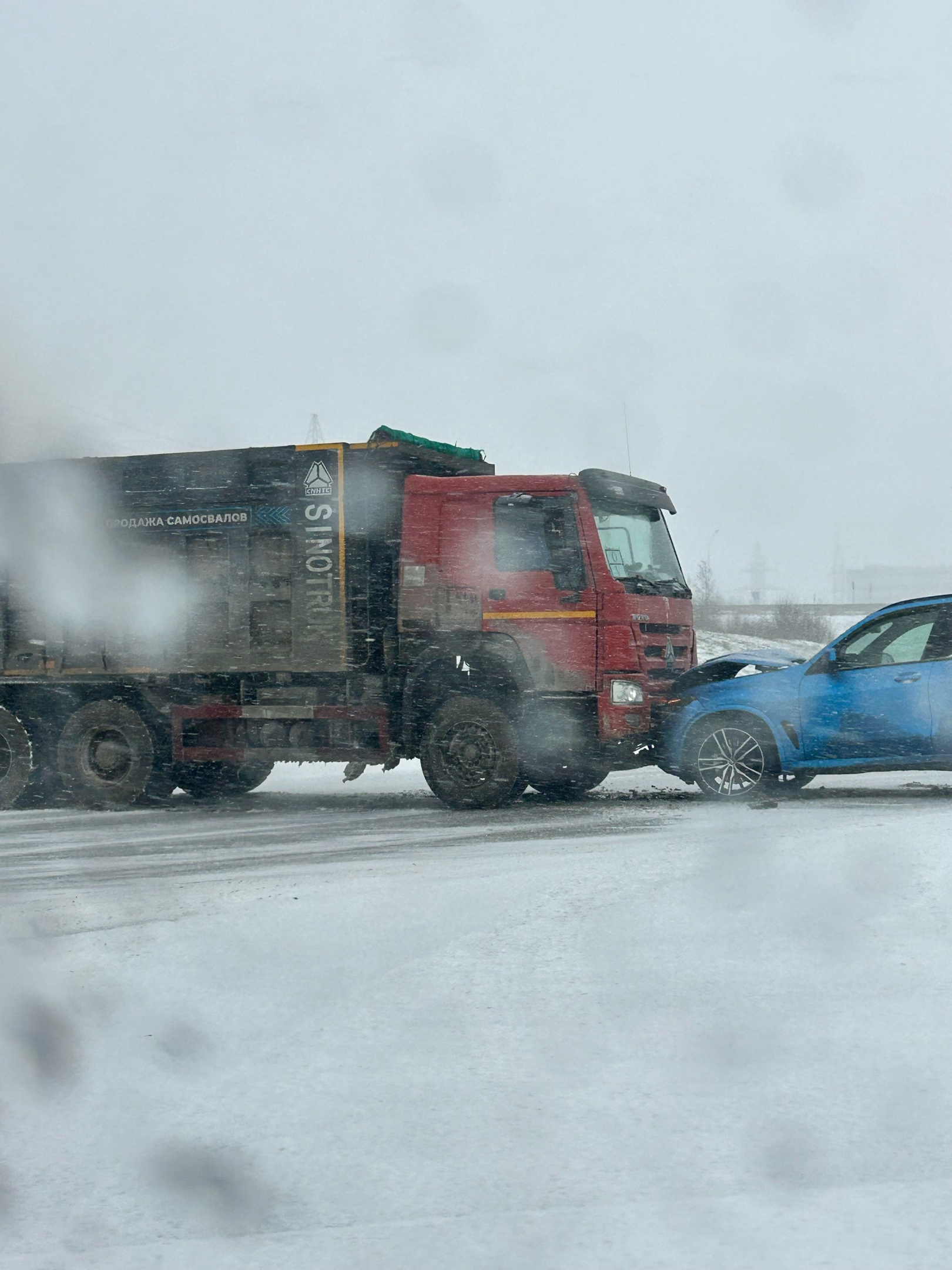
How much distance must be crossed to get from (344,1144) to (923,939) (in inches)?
106

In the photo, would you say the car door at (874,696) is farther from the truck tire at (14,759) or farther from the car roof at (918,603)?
the truck tire at (14,759)

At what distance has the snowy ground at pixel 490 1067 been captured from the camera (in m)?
2.87

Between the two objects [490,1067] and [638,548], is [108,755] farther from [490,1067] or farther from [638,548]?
[490,1067]

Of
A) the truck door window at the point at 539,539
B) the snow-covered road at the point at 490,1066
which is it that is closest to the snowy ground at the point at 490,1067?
the snow-covered road at the point at 490,1066

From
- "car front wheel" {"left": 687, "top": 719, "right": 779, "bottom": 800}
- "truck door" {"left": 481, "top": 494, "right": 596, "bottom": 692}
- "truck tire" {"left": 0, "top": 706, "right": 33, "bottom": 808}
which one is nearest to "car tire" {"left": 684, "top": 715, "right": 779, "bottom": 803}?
"car front wheel" {"left": 687, "top": 719, "right": 779, "bottom": 800}

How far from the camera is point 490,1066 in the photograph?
3881mm

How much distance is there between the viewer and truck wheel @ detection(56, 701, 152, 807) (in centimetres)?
1205

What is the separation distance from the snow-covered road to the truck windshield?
3.96m

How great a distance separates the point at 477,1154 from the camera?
3256mm

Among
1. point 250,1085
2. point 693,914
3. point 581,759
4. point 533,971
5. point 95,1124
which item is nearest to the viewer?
point 95,1124

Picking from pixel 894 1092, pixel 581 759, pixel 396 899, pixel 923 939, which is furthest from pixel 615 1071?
pixel 581 759

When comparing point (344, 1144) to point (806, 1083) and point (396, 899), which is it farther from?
point (396, 899)

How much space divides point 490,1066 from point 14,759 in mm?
9669

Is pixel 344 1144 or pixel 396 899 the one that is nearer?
pixel 344 1144
